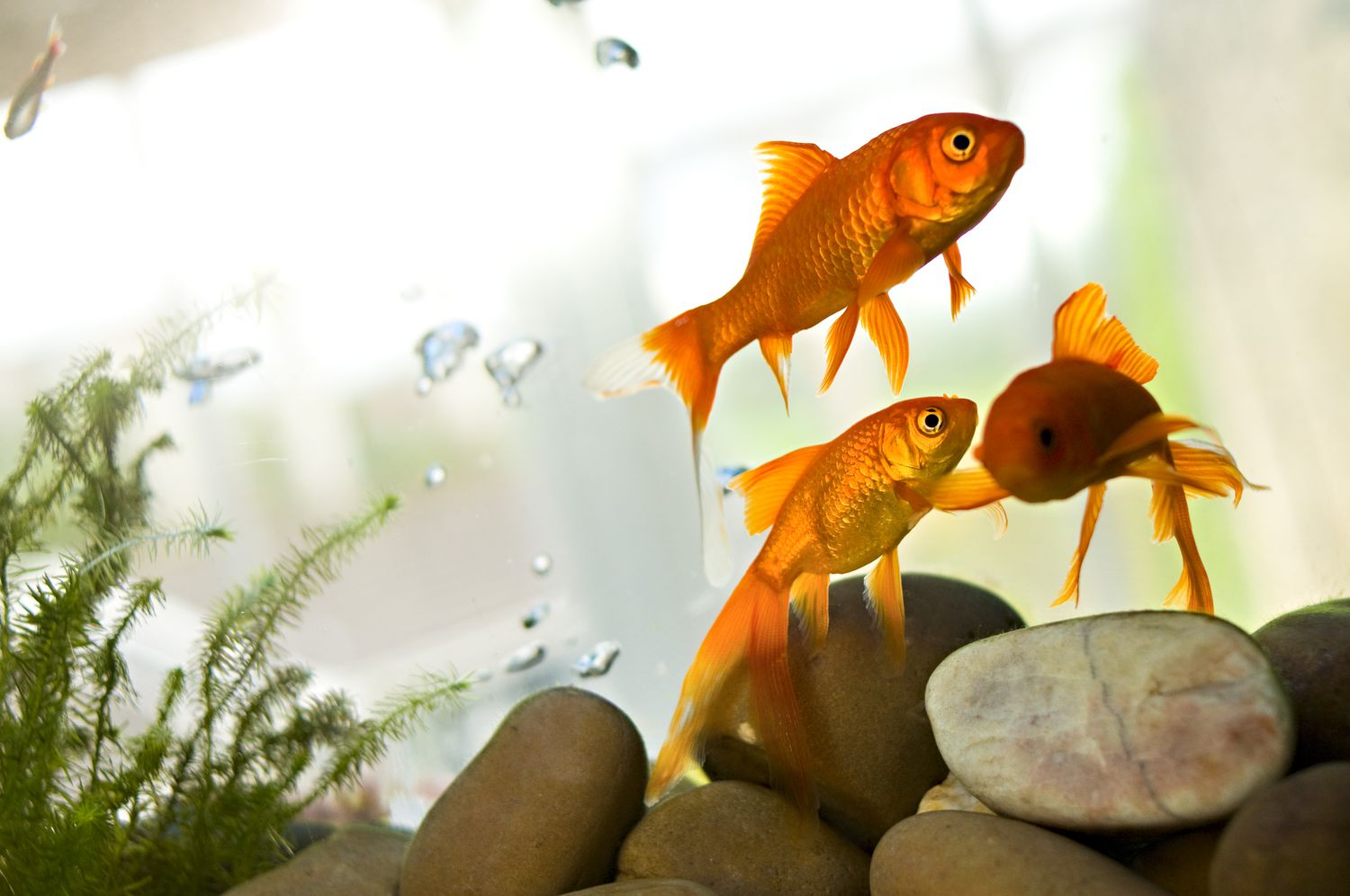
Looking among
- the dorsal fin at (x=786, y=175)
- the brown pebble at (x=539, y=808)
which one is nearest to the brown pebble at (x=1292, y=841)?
the dorsal fin at (x=786, y=175)

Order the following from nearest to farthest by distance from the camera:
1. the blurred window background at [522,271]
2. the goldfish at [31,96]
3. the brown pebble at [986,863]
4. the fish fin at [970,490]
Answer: the fish fin at [970,490], the brown pebble at [986,863], the blurred window background at [522,271], the goldfish at [31,96]

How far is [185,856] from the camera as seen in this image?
6.99ft

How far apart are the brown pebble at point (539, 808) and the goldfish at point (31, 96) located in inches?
102

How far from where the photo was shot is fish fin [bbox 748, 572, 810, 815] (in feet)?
4.99

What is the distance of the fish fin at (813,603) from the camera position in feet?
5.20

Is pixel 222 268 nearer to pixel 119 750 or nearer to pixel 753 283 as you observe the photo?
pixel 119 750

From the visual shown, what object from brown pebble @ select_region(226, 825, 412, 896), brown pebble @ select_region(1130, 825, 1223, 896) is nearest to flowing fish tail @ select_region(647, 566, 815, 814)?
brown pebble @ select_region(1130, 825, 1223, 896)

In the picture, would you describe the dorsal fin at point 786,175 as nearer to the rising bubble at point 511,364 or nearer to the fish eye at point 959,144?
the fish eye at point 959,144

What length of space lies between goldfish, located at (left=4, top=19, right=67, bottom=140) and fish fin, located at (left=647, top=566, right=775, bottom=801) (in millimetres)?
2915

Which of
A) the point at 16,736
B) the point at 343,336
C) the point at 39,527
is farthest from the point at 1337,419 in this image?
the point at 39,527

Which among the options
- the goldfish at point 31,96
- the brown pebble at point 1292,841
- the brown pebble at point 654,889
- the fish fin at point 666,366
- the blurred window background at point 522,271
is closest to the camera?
the brown pebble at point 1292,841

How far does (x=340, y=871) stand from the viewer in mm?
2082

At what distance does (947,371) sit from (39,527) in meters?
2.79

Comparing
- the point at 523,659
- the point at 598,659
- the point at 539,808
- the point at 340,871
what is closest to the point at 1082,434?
the point at 539,808
